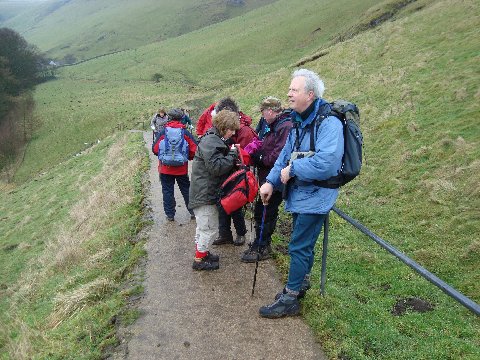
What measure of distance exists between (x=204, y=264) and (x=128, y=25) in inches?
5052

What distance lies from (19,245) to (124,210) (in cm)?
703

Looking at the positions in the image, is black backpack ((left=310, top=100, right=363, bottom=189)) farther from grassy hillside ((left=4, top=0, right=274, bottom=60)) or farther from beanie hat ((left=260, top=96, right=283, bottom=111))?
grassy hillside ((left=4, top=0, right=274, bottom=60))

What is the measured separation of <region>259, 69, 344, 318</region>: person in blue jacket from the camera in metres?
4.54

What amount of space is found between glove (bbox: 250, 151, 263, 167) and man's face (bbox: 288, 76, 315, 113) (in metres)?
2.21

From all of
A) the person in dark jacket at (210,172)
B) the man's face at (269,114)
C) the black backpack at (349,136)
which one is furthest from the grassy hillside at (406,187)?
the man's face at (269,114)

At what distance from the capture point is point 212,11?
124 meters

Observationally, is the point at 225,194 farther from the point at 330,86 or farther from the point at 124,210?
the point at 330,86

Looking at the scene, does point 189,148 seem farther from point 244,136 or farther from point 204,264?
point 204,264

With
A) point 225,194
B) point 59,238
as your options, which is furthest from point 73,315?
point 59,238

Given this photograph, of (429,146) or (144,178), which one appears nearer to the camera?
(429,146)

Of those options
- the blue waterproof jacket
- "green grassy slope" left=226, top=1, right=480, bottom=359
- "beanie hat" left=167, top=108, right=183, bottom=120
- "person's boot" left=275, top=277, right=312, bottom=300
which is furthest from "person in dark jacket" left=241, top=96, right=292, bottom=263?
"beanie hat" left=167, top=108, right=183, bottom=120

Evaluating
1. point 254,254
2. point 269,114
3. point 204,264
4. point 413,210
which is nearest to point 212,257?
point 204,264

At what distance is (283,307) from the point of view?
5.60 m

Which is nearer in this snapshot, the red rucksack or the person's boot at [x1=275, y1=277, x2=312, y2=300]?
the person's boot at [x1=275, y1=277, x2=312, y2=300]
